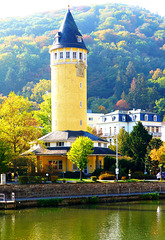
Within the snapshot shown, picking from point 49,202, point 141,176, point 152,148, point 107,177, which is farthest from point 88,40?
point 49,202

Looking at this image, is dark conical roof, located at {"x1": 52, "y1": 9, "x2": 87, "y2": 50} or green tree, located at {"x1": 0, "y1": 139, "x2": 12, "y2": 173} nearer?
green tree, located at {"x1": 0, "y1": 139, "x2": 12, "y2": 173}

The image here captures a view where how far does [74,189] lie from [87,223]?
10608mm

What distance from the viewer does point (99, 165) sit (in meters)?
63.5

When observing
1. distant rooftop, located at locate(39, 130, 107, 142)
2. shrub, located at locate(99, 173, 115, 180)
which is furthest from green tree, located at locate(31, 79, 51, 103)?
shrub, located at locate(99, 173, 115, 180)

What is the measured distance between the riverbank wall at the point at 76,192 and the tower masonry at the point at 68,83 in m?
20.7

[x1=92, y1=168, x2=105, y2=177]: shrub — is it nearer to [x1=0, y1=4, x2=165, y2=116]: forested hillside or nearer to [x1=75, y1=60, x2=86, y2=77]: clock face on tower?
[x1=75, y1=60, x2=86, y2=77]: clock face on tower

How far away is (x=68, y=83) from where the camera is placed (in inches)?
2594

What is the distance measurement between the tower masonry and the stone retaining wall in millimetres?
20428

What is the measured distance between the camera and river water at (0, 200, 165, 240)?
99.0 feet

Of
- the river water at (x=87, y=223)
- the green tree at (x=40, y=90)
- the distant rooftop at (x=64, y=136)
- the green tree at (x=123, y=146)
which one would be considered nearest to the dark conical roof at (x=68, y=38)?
the distant rooftop at (x=64, y=136)

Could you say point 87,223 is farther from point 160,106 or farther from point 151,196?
point 160,106

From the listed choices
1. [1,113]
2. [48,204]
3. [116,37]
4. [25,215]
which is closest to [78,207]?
[48,204]

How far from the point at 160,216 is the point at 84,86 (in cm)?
3368

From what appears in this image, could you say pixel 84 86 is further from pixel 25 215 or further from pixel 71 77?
pixel 25 215
